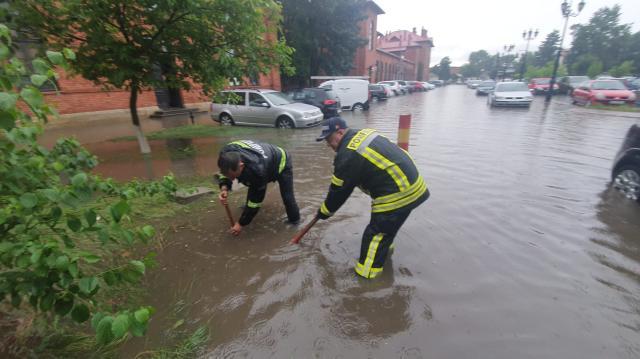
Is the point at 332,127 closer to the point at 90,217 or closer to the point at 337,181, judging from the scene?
the point at 337,181

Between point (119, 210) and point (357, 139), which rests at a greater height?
point (119, 210)

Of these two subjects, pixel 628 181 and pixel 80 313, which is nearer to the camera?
pixel 80 313

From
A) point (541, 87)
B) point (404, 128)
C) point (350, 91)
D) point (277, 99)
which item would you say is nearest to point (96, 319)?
point (404, 128)

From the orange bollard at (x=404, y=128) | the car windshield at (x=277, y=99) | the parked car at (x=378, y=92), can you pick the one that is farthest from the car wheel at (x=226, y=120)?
the parked car at (x=378, y=92)

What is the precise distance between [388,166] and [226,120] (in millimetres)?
10913

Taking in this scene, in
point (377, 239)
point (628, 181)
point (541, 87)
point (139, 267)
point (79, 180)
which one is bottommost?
point (541, 87)

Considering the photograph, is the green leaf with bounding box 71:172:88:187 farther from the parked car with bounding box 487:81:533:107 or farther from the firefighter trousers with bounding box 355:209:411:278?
the parked car with bounding box 487:81:533:107

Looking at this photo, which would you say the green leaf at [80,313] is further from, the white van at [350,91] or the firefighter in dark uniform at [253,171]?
the white van at [350,91]

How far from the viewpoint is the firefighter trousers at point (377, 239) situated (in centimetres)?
289

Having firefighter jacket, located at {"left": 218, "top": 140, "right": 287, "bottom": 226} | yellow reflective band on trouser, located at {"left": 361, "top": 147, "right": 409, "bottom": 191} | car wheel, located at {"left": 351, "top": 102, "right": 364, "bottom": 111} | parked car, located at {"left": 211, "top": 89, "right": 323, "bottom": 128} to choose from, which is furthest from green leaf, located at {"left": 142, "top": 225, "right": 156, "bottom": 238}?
car wheel, located at {"left": 351, "top": 102, "right": 364, "bottom": 111}

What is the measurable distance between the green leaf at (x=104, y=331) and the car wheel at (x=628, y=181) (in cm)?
665

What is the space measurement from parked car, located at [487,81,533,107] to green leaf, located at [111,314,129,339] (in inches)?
790

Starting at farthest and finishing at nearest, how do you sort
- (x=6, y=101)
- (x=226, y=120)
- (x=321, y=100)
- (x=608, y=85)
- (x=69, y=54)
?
(x=608, y=85) < (x=321, y=100) < (x=226, y=120) < (x=69, y=54) < (x=6, y=101)

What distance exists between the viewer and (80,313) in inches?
46.6
